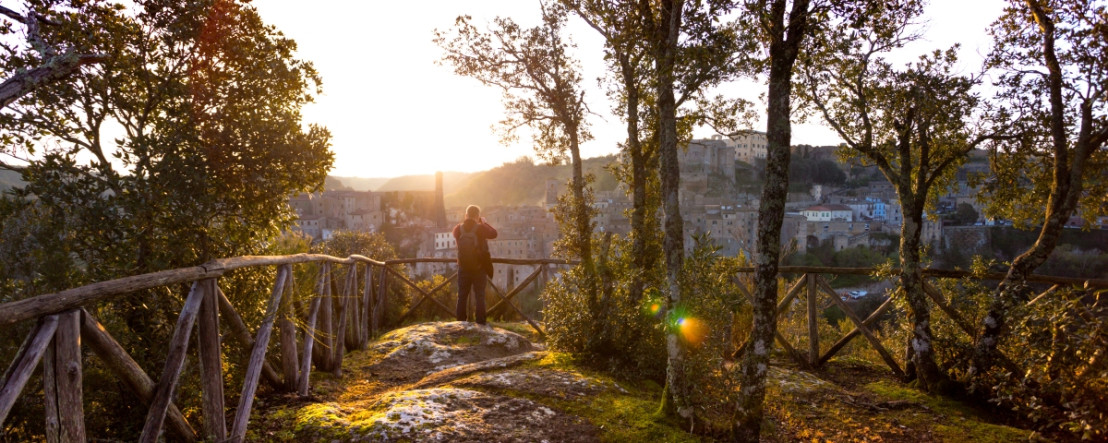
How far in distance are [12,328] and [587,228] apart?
17.3ft

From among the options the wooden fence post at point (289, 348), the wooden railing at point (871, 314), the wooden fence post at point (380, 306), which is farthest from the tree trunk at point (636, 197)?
the wooden fence post at point (380, 306)

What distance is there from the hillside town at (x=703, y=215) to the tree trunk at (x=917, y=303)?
152 feet

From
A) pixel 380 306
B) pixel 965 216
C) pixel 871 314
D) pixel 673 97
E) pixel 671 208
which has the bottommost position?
pixel 965 216

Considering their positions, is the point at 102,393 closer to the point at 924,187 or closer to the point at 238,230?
the point at 238,230

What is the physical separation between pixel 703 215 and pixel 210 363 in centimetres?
8558

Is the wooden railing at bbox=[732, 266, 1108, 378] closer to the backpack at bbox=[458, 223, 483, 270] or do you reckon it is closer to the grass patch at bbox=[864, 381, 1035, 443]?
the grass patch at bbox=[864, 381, 1035, 443]

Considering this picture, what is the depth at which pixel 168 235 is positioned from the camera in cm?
360

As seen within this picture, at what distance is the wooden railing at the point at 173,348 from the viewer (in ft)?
6.83

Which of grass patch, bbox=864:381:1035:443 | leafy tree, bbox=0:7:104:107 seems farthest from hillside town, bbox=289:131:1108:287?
leafy tree, bbox=0:7:104:107

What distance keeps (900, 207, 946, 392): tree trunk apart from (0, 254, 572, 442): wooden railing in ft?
21.4

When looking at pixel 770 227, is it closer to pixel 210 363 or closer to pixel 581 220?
pixel 581 220

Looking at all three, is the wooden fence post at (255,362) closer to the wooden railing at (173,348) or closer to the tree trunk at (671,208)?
the wooden railing at (173,348)

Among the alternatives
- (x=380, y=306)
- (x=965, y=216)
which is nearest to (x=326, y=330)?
(x=380, y=306)

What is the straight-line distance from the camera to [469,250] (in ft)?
28.3
